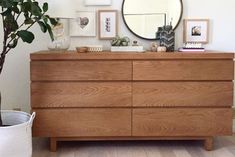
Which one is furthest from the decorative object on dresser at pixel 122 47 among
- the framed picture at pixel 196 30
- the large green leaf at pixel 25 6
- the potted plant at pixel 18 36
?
the large green leaf at pixel 25 6

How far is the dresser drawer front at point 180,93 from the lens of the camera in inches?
95.0

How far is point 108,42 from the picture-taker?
288 centimetres

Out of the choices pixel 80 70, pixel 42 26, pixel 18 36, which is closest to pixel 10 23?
pixel 18 36

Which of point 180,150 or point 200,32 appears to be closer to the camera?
point 180,150

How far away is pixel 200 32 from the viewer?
288 centimetres

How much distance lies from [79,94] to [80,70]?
0.18 meters

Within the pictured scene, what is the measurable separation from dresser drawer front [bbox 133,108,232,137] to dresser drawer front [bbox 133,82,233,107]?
0.06m

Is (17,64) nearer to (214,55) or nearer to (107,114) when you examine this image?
(107,114)

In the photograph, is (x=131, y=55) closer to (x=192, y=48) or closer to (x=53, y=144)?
(x=192, y=48)

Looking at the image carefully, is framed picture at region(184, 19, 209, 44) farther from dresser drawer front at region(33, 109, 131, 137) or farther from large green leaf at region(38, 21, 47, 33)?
large green leaf at region(38, 21, 47, 33)

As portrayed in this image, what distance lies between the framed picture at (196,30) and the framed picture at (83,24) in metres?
0.84

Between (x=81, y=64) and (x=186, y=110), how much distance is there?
0.88 meters

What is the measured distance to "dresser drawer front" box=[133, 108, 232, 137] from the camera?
8.02ft

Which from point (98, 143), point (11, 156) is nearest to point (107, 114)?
point (98, 143)
